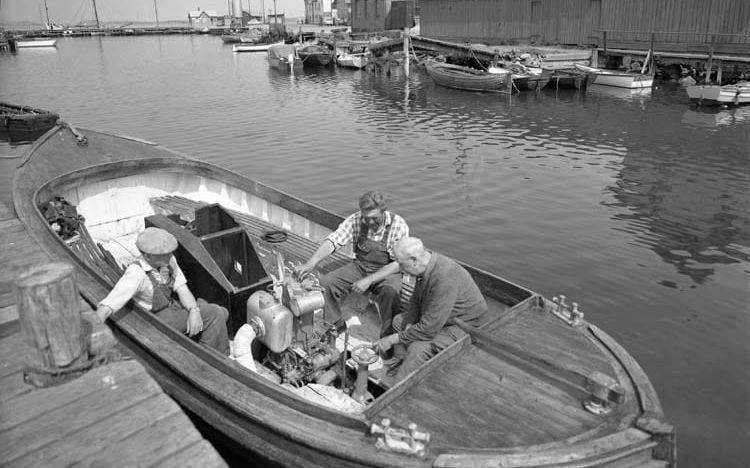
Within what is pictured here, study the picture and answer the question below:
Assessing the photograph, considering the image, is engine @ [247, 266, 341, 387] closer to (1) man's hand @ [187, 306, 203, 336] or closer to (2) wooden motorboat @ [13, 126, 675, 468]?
(2) wooden motorboat @ [13, 126, 675, 468]

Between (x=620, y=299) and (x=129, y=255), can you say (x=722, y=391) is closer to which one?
(x=620, y=299)

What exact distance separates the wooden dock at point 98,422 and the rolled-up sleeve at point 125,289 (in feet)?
1.80

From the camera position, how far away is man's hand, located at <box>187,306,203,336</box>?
5773 mm

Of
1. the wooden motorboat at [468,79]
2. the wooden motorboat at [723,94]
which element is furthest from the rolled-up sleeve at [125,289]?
the wooden motorboat at [468,79]

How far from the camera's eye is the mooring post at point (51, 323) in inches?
156

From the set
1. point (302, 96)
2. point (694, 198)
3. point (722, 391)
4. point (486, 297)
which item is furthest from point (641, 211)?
point (302, 96)

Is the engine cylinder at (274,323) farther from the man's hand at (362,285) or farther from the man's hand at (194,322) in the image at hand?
the man's hand at (362,285)

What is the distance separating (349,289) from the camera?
283 inches

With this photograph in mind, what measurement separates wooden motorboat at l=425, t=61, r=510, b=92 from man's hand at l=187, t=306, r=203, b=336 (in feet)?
107

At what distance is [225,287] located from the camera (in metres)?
6.72

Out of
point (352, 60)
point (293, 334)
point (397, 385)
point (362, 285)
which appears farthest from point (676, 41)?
point (397, 385)

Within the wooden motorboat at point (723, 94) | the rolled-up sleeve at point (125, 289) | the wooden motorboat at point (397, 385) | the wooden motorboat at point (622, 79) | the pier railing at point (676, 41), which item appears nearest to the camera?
the wooden motorboat at point (397, 385)

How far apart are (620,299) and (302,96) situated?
3158 centimetres

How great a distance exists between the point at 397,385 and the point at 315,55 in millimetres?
54492
